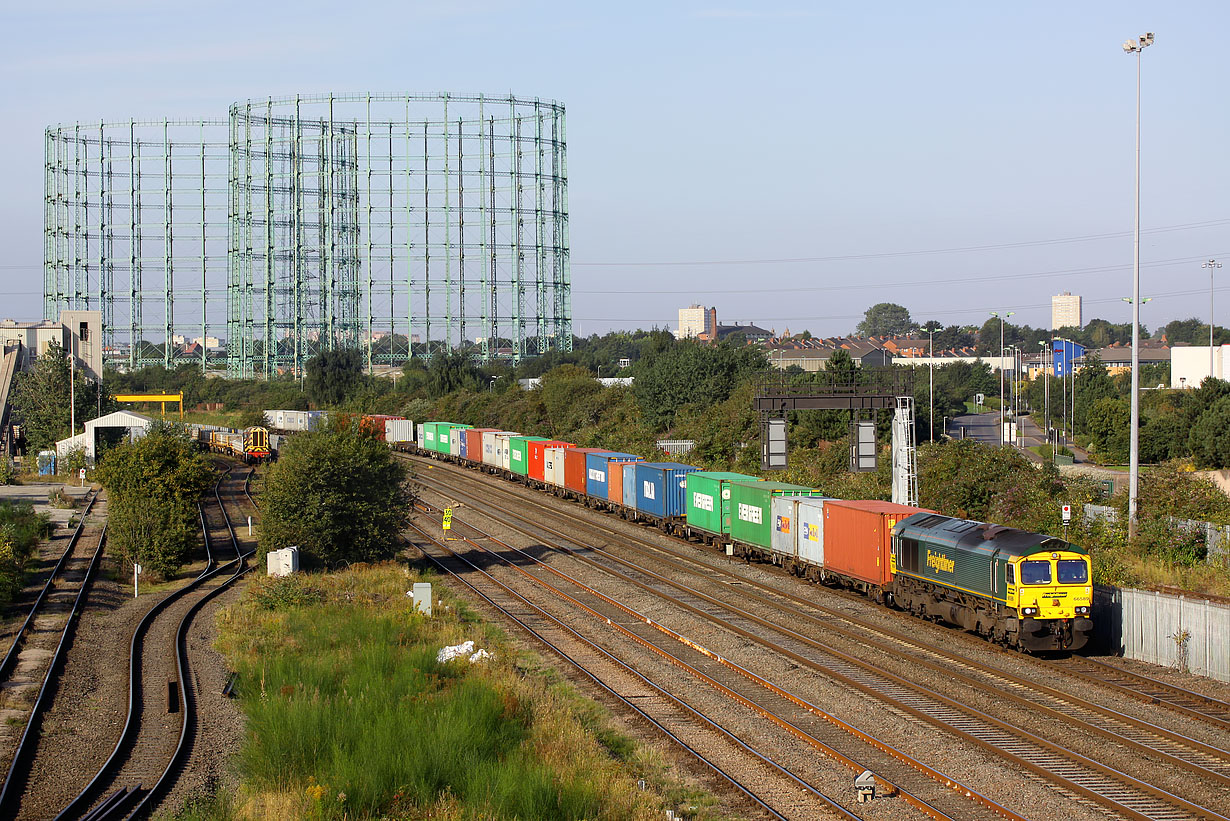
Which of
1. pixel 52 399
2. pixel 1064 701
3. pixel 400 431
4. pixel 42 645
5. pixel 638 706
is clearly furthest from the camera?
pixel 400 431

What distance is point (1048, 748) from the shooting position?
57.0ft

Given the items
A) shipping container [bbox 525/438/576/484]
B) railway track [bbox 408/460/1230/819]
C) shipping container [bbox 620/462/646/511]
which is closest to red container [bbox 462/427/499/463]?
shipping container [bbox 525/438/576/484]

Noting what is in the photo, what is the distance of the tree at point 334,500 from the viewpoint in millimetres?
35875

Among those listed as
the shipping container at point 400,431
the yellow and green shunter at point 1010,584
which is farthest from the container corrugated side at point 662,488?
the shipping container at point 400,431

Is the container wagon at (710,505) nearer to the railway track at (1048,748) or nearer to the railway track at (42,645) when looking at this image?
the railway track at (1048,748)

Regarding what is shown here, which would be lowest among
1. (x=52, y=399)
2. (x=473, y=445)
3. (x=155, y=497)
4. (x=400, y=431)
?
(x=155, y=497)

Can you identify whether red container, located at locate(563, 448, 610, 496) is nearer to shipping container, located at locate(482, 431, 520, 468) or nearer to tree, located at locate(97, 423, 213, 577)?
shipping container, located at locate(482, 431, 520, 468)

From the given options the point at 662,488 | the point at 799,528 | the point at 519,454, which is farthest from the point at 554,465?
the point at 799,528

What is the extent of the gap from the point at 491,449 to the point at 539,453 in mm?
10983

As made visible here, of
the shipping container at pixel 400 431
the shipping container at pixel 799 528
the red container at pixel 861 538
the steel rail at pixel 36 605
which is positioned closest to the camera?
the steel rail at pixel 36 605

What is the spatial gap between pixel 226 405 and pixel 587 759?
13177cm

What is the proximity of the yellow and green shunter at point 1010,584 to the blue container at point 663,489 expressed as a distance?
1848 cm

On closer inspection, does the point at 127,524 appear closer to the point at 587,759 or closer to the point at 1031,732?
the point at 587,759

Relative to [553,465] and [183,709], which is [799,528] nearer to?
[183,709]
